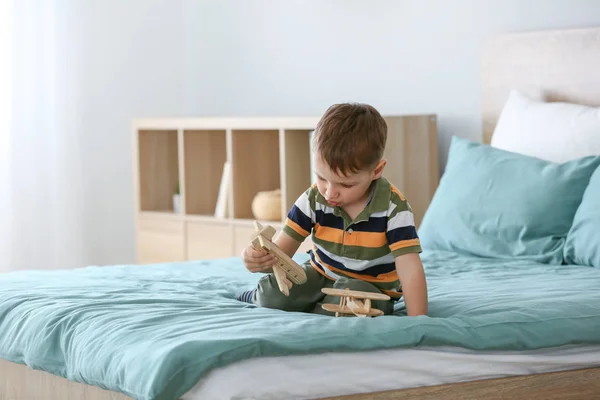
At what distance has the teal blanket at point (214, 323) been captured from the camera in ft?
5.11

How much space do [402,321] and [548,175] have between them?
1.08 metres

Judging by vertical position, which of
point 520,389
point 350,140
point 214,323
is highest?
point 350,140

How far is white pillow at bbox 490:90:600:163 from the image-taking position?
107 inches

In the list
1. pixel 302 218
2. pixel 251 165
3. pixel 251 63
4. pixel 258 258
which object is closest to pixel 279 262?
pixel 258 258

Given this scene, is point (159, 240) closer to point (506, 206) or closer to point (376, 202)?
point (506, 206)

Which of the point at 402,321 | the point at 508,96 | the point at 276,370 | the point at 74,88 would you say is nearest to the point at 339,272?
the point at 402,321

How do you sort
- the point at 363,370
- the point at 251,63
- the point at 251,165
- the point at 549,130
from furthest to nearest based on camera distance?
the point at 251,63 → the point at 251,165 → the point at 549,130 → the point at 363,370

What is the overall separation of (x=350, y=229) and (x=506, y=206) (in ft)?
2.69

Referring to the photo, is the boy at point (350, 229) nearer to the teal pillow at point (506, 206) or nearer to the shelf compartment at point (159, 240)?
the teal pillow at point (506, 206)

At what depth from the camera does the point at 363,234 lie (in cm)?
193

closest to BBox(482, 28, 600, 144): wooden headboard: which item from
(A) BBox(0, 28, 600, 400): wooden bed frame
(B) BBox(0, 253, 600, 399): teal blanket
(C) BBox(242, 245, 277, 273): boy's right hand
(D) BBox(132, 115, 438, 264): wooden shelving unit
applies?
(A) BBox(0, 28, 600, 400): wooden bed frame

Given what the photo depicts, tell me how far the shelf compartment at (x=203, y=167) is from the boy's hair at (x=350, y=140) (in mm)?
2222

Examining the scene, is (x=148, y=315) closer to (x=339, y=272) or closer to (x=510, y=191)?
(x=339, y=272)

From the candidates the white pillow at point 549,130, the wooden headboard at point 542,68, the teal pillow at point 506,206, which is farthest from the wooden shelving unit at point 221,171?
the teal pillow at point 506,206
